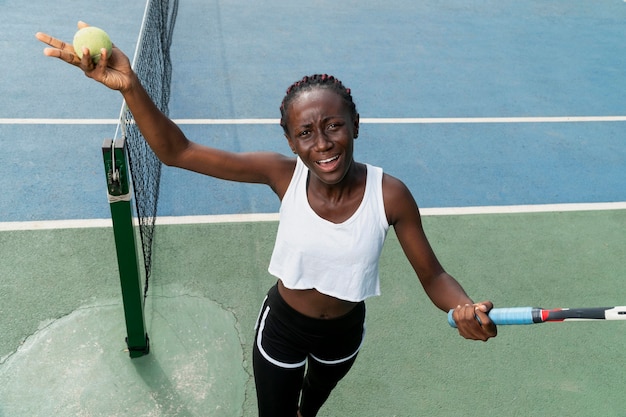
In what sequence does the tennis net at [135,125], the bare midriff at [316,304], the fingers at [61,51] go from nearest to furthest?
the fingers at [61,51]
the bare midriff at [316,304]
the tennis net at [135,125]

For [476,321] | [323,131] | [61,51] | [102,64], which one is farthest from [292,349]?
[61,51]

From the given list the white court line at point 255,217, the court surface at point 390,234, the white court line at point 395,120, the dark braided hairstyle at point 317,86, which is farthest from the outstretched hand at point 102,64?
the white court line at point 395,120

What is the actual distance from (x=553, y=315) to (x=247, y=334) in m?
2.94

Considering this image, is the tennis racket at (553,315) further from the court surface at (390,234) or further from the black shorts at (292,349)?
the court surface at (390,234)

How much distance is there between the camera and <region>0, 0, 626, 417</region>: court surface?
482cm

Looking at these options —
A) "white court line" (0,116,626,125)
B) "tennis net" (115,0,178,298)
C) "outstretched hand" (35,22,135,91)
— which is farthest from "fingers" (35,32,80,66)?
"white court line" (0,116,626,125)

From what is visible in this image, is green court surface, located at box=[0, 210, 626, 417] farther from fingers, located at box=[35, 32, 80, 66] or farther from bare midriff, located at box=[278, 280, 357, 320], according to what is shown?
fingers, located at box=[35, 32, 80, 66]

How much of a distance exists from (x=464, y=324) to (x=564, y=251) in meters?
3.88

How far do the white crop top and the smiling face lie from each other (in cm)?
24

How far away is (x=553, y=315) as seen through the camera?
267 cm

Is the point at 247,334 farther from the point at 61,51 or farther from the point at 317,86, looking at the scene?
the point at 61,51

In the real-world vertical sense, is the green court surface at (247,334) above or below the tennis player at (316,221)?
below

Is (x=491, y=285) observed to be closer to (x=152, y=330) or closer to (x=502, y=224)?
(x=502, y=224)

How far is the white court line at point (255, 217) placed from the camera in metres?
6.10
